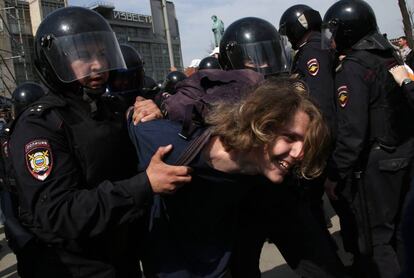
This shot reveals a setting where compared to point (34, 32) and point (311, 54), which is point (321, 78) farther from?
point (34, 32)

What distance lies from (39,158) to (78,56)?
477mm

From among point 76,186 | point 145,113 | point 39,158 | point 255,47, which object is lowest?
point 76,186

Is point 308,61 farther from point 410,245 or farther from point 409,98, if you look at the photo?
point 410,245

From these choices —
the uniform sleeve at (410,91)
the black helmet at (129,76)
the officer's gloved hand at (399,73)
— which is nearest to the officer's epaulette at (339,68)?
the officer's gloved hand at (399,73)

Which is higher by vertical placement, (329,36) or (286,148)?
(329,36)

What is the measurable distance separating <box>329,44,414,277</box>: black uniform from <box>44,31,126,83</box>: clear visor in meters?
1.48

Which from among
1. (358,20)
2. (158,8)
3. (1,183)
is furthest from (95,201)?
(158,8)

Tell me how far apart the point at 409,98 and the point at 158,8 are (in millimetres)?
7167

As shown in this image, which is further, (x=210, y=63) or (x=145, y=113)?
(x=210, y=63)

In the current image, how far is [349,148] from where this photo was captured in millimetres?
2664

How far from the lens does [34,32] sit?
23.9 metres

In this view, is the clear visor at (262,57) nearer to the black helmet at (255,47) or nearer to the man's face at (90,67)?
the black helmet at (255,47)

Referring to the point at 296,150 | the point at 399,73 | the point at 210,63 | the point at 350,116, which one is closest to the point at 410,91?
the point at 399,73

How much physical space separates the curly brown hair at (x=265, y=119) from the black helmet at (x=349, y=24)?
1532mm
